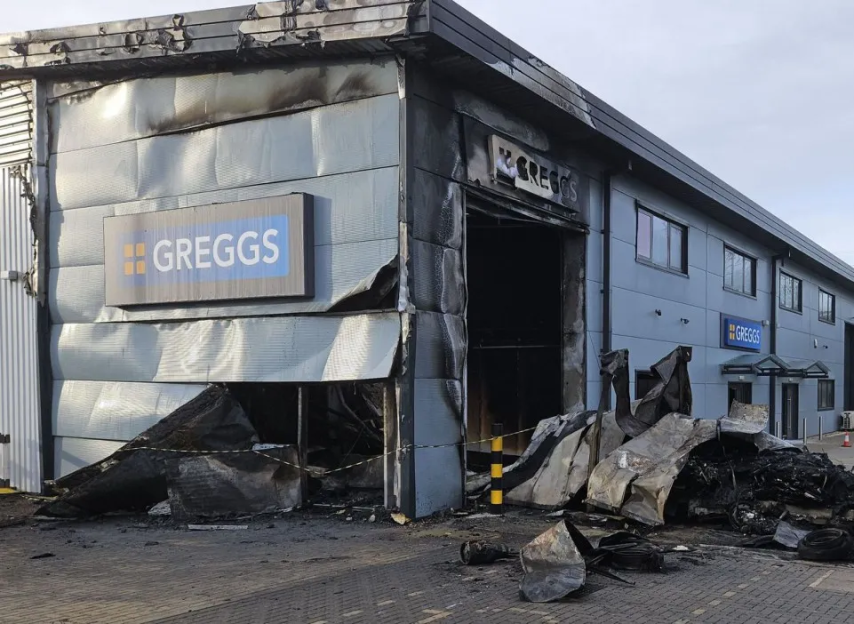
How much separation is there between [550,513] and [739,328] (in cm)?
1447

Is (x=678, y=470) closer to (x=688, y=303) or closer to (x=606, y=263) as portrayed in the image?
(x=606, y=263)

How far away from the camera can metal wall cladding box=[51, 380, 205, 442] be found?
11.5m

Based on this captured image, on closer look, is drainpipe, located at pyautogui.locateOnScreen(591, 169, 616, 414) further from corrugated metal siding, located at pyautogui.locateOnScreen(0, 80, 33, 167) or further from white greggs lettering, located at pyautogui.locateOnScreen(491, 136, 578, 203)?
corrugated metal siding, located at pyautogui.locateOnScreen(0, 80, 33, 167)

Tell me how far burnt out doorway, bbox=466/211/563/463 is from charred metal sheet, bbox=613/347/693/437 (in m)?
3.99

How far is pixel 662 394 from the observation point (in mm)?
11328

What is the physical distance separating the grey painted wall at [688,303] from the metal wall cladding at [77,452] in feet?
27.3

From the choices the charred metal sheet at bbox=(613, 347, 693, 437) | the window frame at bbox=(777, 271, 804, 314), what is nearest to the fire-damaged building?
the charred metal sheet at bbox=(613, 347, 693, 437)

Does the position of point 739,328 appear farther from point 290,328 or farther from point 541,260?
point 290,328

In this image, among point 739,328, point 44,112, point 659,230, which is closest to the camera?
point 44,112

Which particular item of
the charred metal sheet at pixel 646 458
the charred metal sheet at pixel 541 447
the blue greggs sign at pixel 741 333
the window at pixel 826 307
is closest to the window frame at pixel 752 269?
the blue greggs sign at pixel 741 333

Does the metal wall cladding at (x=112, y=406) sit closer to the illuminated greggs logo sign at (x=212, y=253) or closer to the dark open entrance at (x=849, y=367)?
the illuminated greggs logo sign at (x=212, y=253)

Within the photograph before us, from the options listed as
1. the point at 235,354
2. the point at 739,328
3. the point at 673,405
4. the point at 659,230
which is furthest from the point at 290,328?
the point at 739,328

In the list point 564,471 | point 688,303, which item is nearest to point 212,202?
point 564,471

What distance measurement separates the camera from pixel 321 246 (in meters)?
10.5
